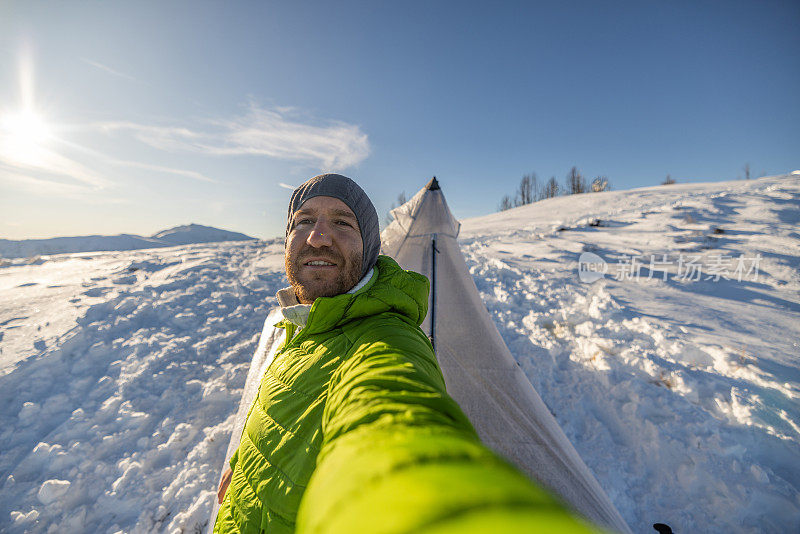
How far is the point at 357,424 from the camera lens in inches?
25.6

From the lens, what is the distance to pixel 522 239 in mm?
9422

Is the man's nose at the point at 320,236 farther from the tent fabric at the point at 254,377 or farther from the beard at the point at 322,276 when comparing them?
the tent fabric at the point at 254,377

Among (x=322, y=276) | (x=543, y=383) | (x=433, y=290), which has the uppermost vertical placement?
(x=322, y=276)

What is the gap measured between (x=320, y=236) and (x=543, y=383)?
2.88 metres

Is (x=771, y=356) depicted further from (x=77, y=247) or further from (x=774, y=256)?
(x=77, y=247)

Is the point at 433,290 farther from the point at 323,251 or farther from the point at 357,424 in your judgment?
the point at 357,424

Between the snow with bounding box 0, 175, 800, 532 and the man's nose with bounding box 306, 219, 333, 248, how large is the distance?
220 cm

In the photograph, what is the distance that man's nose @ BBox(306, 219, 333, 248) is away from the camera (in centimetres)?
162

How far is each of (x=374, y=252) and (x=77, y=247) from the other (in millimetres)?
26601

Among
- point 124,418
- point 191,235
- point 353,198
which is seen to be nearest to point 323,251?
point 353,198

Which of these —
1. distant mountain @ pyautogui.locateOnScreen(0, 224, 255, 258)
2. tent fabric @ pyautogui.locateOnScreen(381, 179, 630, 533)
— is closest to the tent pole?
tent fabric @ pyautogui.locateOnScreen(381, 179, 630, 533)

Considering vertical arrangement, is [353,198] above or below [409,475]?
above

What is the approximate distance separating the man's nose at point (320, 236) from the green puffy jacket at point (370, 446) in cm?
40

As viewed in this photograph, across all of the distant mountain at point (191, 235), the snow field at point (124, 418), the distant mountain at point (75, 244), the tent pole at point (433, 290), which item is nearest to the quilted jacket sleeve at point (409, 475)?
the tent pole at point (433, 290)
